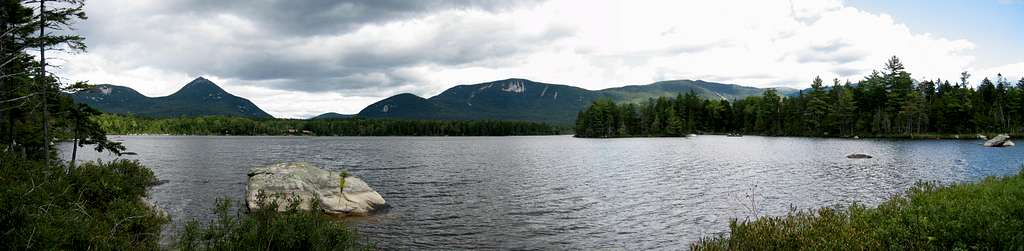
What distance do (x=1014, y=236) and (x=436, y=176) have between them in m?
41.7

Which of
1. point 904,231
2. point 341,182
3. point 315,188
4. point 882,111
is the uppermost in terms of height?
point 882,111

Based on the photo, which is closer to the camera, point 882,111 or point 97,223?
point 97,223

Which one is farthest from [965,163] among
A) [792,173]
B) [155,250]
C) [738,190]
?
[155,250]

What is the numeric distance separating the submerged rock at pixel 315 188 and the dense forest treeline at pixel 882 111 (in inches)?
5275

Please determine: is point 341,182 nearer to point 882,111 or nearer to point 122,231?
point 122,231

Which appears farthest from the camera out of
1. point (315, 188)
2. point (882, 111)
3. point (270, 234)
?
point (882, 111)

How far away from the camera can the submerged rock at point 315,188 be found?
27.7 m

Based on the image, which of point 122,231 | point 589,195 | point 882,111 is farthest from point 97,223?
point 882,111

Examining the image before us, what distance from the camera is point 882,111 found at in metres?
134

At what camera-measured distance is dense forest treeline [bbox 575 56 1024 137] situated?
118812mm

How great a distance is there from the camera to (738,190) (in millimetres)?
36625

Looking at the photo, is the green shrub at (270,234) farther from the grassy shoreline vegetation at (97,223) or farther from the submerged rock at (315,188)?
the submerged rock at (315,188)

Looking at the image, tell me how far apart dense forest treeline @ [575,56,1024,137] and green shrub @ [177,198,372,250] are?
142639 mm

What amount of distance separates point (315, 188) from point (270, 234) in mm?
16939
